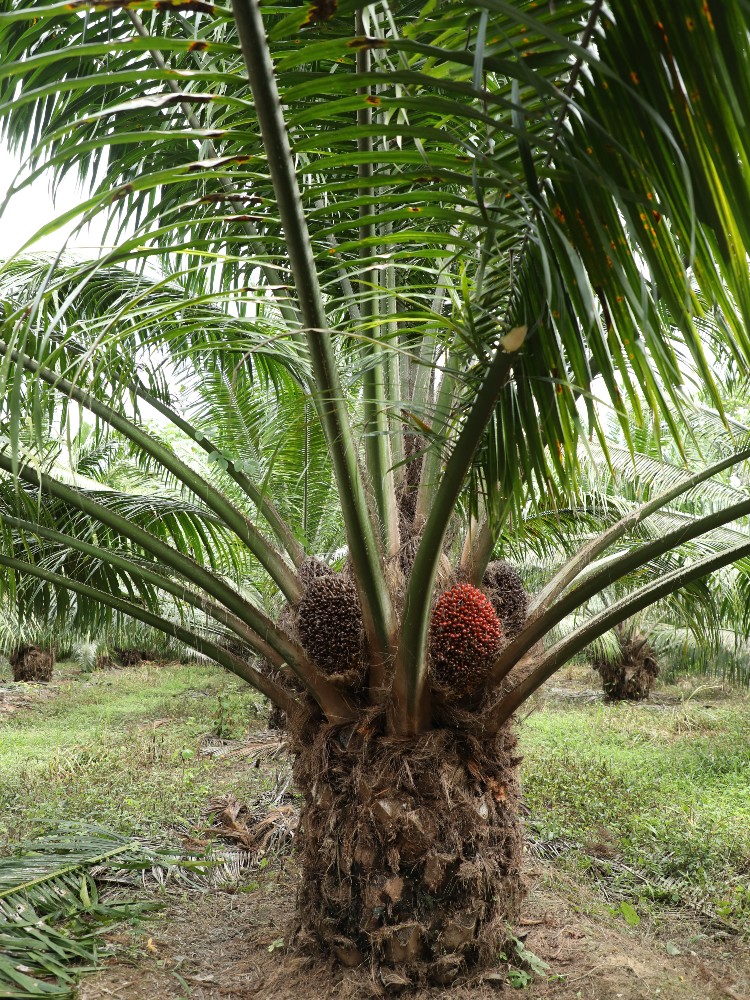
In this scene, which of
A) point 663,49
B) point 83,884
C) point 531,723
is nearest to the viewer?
point 663,49

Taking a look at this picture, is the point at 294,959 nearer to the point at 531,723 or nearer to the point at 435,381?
the point at 435,381

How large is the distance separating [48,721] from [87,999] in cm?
720

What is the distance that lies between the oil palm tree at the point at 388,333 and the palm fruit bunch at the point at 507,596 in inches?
2.9

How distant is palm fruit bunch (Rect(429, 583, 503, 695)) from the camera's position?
115 inches

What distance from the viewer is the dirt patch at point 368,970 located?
10.0 ft

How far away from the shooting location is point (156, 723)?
9000 mm

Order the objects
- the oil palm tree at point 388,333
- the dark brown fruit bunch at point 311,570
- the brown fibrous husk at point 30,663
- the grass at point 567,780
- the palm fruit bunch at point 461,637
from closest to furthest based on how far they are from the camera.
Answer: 1. the oil palm tree at point 388,333
2. the palm fruit bunch at point 461,637
3. the dark brown fruit bunch at point 311,570
4. the grass at point 567,780
5. the brown fibrous husk at point 30,663

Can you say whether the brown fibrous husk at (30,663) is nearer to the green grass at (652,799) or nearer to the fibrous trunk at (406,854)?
the green grass at (652,799)

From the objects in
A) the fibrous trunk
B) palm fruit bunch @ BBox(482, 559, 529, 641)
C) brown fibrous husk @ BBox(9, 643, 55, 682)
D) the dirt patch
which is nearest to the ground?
the dirt patch

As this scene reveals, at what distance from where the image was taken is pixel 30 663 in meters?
12.8

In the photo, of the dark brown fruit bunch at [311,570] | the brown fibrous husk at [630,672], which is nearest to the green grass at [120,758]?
the dark brown fruit bunch at [311,570]

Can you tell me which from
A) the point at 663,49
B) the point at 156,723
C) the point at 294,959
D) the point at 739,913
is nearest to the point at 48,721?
the point at 156,723

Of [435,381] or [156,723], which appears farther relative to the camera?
[156,723]

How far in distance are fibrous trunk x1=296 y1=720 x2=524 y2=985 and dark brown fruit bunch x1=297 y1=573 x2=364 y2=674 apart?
0.95ft
